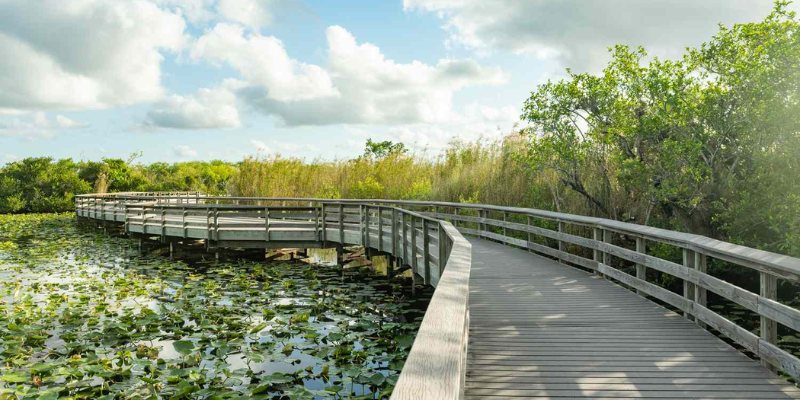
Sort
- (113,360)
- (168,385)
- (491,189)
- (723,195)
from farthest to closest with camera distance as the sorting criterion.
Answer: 1. (491,189)
2. (723,195)
3. (113,360)
4. (168,385)

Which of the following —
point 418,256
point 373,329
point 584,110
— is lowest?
point 373,329

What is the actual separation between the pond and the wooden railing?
3.14ft

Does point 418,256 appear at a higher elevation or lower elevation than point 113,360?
higher

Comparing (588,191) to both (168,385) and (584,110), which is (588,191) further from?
(168,385)

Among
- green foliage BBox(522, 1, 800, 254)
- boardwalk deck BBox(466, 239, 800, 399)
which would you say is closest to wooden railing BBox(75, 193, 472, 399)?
boardwalk deck BBox(466, 239, 800, 399)

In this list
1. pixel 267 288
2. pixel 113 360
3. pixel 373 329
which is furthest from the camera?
pixel 267 288

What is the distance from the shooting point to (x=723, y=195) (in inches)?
417

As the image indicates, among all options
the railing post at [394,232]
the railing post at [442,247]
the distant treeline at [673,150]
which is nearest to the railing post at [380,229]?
the railing post at [394,232]

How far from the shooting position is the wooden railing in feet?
6.84

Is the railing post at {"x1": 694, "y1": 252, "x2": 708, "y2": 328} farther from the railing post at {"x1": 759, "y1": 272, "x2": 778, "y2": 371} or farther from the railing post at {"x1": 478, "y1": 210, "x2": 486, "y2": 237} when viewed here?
the railing post at {"x1": 478, "y1": 210, "x2": 486, "y2": 237}

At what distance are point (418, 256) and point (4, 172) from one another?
35468 millimetres

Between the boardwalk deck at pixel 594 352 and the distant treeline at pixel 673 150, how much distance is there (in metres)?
3.53

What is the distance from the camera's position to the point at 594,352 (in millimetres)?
5168

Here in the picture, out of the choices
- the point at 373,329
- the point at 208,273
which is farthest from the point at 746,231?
the point at 208,273
